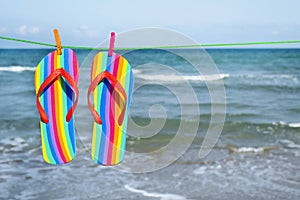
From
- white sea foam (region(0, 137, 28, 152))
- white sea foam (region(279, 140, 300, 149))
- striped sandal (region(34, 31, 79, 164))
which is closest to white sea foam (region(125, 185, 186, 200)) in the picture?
striped sandal (region(34, 31, 79, 164))

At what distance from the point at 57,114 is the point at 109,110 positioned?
0.33 m

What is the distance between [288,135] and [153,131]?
2.06 meters

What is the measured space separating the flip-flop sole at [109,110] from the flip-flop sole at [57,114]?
153 millimetres

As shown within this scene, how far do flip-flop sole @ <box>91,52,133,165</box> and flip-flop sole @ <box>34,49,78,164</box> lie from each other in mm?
153

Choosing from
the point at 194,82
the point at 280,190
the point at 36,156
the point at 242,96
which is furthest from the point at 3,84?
the point at 280,190

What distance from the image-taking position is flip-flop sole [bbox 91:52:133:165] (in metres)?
2.62

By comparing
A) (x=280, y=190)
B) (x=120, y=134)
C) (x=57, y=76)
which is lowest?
(x=280, y=190)

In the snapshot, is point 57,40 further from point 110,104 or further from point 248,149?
point 248,149

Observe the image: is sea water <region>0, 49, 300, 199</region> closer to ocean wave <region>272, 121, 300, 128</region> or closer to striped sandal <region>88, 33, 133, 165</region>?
ocean wave <region>272, 121, 300, 128</region>

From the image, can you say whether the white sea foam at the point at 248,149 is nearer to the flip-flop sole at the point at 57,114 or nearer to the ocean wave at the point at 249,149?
the ocean wave at the point at 249,149

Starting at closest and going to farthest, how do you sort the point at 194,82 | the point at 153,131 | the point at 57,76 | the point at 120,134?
the point at 57,76 < the point at 120,134 < the point at 153,131 < the point at 194,82

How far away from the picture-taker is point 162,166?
4852mm

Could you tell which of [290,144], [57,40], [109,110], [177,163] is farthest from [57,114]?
[290,144]

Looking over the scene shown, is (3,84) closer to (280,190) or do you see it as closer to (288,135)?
(288,135)
